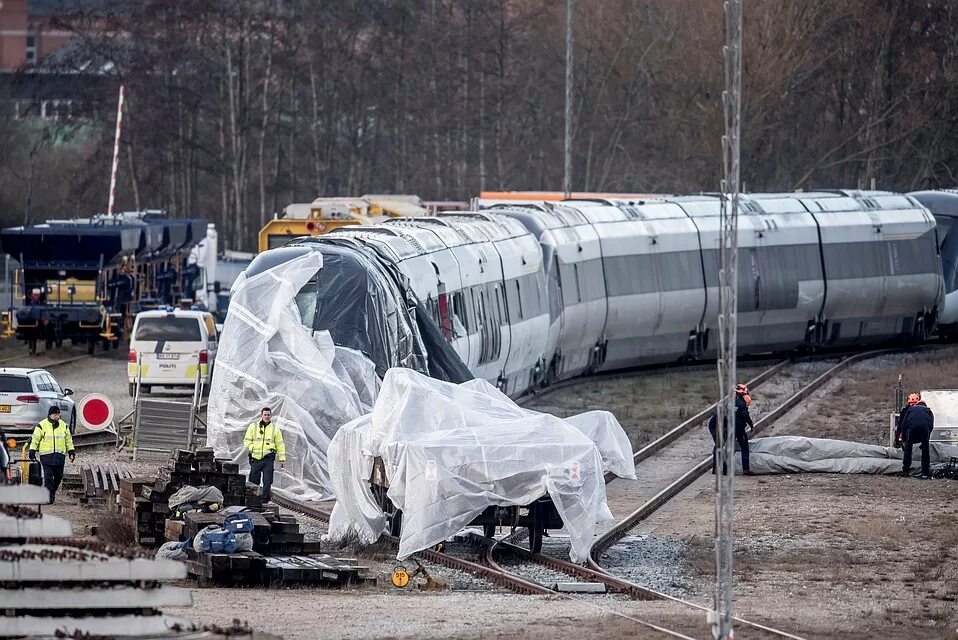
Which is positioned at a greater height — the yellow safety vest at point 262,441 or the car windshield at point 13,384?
the car windshield at point 13,384

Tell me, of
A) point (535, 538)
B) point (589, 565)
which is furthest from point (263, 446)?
point (589, 565)

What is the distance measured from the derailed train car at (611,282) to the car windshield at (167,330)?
5.38 meters

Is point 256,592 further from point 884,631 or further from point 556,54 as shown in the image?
point 556,54

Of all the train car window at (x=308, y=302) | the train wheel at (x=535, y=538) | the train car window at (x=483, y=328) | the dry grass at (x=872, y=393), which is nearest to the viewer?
the train wheel at (x=535, y=538)

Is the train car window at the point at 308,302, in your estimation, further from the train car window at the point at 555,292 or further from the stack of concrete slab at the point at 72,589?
the train car window at the point at 555,292

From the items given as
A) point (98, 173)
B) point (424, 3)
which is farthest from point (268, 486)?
point (424, 3)

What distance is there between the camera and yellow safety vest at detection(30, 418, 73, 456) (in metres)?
22.4

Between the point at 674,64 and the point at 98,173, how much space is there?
20907 millimetres

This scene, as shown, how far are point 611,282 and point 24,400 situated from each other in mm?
14018

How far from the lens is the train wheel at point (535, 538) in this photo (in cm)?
1941

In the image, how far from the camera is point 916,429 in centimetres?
2591

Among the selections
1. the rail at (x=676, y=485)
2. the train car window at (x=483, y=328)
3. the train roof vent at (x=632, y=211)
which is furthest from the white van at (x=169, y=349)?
the train roof vent at (x=632, y=211)

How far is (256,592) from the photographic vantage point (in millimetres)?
17266

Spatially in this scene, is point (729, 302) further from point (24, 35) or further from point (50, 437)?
point (24, 35)
